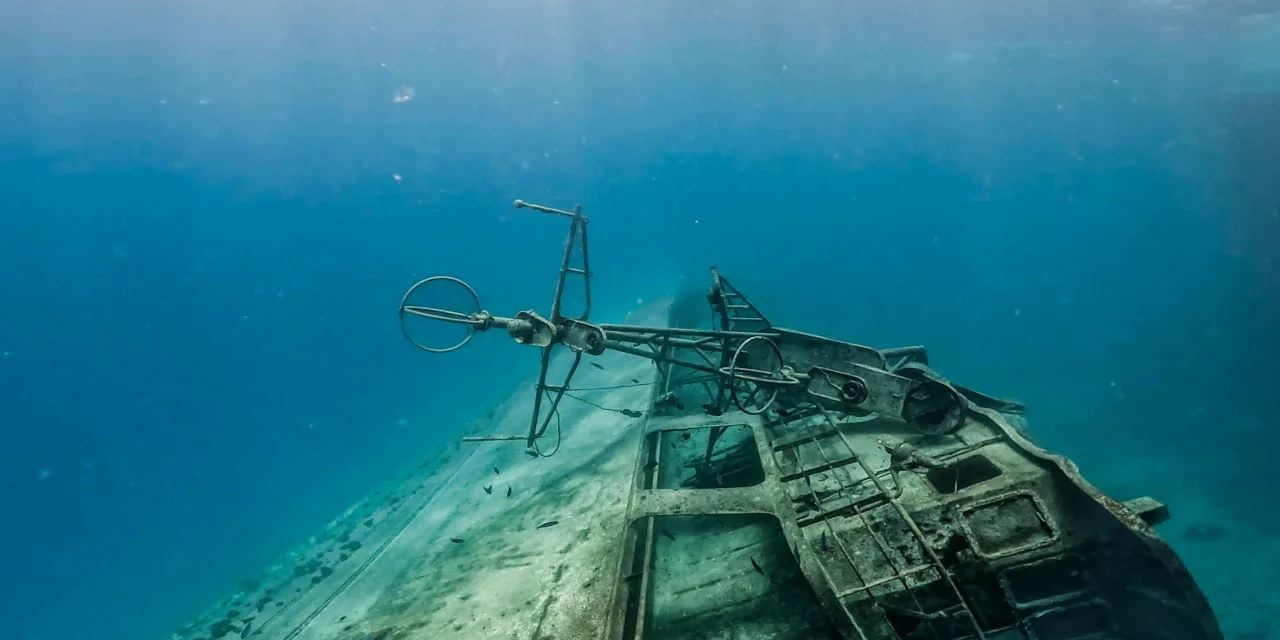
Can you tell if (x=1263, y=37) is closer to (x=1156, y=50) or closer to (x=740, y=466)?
(x=1156, y=50)

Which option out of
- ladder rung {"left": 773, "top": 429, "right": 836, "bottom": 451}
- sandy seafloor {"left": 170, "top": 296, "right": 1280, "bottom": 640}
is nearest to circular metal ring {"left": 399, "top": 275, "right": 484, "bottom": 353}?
sandy seafloor {"left": 170, "top": 296, "right": 1280, "bottom": 640}

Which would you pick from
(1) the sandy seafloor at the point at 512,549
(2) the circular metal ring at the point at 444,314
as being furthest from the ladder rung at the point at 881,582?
(2) the circular metal ring at the point at 444,314

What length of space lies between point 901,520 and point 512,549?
6898mm

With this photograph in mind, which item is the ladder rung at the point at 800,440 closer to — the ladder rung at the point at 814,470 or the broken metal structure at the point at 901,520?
the broken metal structure at the point at 901,520

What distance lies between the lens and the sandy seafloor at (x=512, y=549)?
775 centimetres

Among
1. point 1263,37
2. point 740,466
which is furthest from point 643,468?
point 1263,37

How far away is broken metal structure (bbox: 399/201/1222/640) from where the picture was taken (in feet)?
17.3

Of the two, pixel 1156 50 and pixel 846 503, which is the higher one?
pixel 1156 50

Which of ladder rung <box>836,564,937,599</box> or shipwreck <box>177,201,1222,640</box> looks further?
shipwreck <box>177,201,1222,640</box>

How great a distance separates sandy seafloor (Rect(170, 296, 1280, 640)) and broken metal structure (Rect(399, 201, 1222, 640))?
1.51m

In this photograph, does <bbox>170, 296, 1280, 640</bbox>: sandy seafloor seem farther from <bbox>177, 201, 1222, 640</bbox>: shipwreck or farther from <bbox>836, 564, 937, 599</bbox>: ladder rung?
<bbox>836, 564, 937, 599</bbox>: ladder rung

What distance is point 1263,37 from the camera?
119 ft

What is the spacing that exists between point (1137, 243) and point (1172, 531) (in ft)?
248

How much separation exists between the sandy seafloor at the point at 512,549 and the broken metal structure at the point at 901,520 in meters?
1.51
